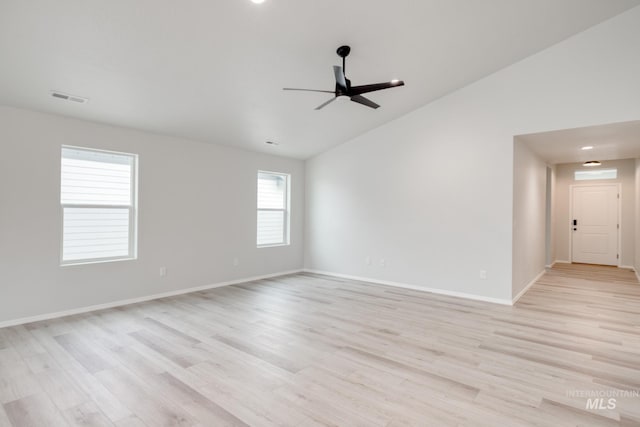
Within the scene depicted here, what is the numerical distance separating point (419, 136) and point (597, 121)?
2.35 metres

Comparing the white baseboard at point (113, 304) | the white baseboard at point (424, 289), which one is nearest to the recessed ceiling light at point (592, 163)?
the white baseboard at point (424, 289)

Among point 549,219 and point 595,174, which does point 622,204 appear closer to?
point 595,174

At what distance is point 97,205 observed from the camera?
4.49 meters

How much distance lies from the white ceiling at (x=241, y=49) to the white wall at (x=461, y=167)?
1.25 ft

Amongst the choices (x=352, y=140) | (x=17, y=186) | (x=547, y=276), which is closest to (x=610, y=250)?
(x=547, y=276)

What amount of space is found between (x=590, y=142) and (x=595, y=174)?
14.3 feet

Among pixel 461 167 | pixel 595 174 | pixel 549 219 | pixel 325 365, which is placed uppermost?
pixel 595 174

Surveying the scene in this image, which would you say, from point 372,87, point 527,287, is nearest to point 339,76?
point 372,87

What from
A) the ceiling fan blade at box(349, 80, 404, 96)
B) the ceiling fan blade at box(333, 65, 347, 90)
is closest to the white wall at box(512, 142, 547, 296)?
the ceiling fan blade at box(349, 80, 404, 96)

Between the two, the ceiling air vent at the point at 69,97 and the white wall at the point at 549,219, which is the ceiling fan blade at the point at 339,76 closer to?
the ceiling air vent at the point at 69,97

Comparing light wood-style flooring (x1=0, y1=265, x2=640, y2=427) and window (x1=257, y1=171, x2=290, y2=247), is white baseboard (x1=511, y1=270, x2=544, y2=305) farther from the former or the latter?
window (x1=257, y1=171, x2=290, y2=247)

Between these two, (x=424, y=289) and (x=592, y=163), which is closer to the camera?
(x=424, y=289)

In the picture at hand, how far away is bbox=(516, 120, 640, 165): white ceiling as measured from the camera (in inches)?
171

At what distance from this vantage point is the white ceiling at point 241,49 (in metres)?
2.84
